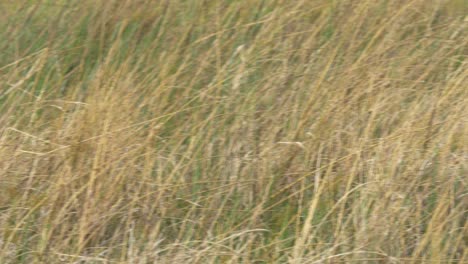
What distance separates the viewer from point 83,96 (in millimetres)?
4188

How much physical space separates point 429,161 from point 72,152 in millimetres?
1351

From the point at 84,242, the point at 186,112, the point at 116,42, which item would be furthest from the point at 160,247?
the point at 116,42

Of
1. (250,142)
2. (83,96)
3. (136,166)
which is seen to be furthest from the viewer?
(83,96)

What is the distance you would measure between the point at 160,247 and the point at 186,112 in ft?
2.79

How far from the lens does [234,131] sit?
379 cm

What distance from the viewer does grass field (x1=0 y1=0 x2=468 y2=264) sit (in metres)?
3.28

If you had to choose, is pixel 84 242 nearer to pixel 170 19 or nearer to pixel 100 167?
pixel 100 167

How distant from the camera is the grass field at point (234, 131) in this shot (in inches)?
129

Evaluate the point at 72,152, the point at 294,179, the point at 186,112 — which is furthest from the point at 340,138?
the point at 72,152

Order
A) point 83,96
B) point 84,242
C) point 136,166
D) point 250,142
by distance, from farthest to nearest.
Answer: point 83,96, point 250,142, point 136,166, point 84,242

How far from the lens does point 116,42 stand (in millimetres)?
4402

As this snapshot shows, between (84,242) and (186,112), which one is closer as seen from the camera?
(84,242)

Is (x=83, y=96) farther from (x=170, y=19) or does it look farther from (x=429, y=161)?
(x=429, y=161)

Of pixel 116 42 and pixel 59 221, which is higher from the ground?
pixel 116 42
